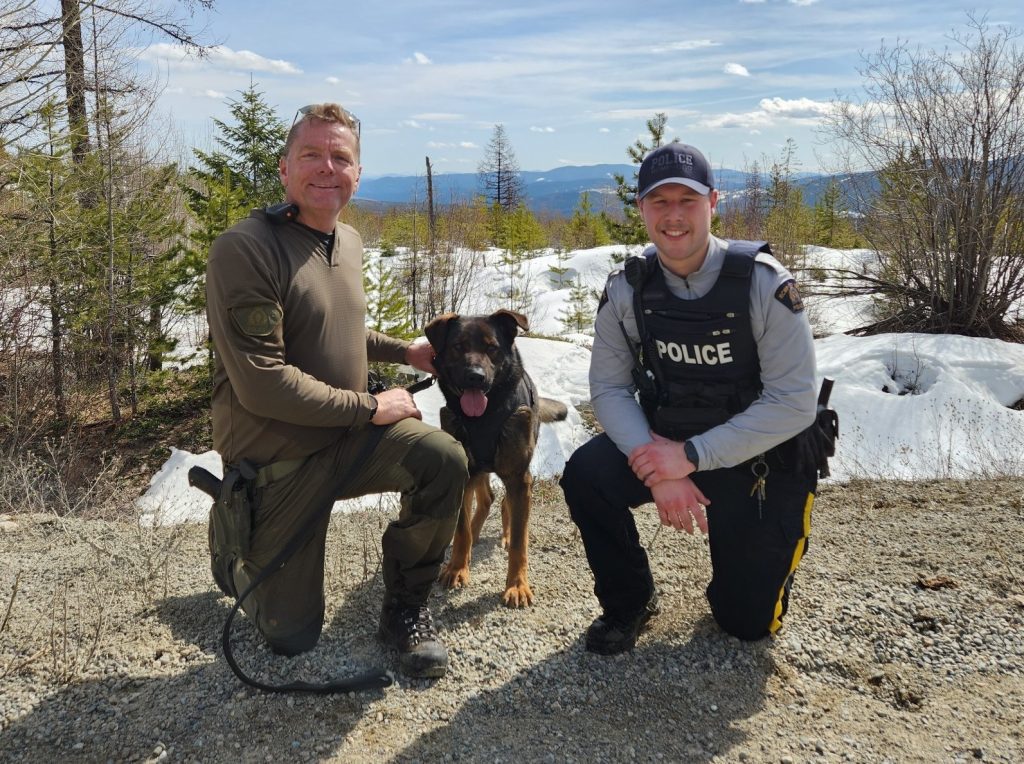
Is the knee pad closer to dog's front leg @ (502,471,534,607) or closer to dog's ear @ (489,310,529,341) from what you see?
dog's front leg @ (502,471,534,607)

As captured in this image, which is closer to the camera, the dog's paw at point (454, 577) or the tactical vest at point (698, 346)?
the tactical vest at point (698, 346)

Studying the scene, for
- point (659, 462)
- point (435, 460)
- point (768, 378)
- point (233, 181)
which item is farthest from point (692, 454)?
point (233, 181)

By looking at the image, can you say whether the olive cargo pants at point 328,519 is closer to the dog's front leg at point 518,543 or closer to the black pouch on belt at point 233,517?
the black pouch on belt at point 233,517

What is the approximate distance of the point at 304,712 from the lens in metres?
2.48

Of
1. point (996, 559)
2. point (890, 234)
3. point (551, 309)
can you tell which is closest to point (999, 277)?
point (890, 234)

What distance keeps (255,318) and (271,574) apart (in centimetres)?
104

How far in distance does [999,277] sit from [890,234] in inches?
65.7

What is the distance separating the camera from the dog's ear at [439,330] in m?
3.51

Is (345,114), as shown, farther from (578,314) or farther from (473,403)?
(578,314)

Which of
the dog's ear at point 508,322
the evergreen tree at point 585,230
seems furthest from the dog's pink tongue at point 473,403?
the evergreen tree at point 585,230

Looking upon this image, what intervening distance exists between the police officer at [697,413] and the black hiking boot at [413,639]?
658 mm

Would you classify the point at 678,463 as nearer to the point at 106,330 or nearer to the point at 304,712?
the point at 304,712

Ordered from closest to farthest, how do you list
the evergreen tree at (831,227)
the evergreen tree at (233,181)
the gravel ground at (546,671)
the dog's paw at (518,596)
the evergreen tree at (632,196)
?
the gravel ground at (546,671) → the dog's paw at (518,596) → the evergreen tree at (233,181) → the evergreen tree at (632,196) → the evergreen tree at (831,227)

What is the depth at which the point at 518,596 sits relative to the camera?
Answer: 3.36 m
